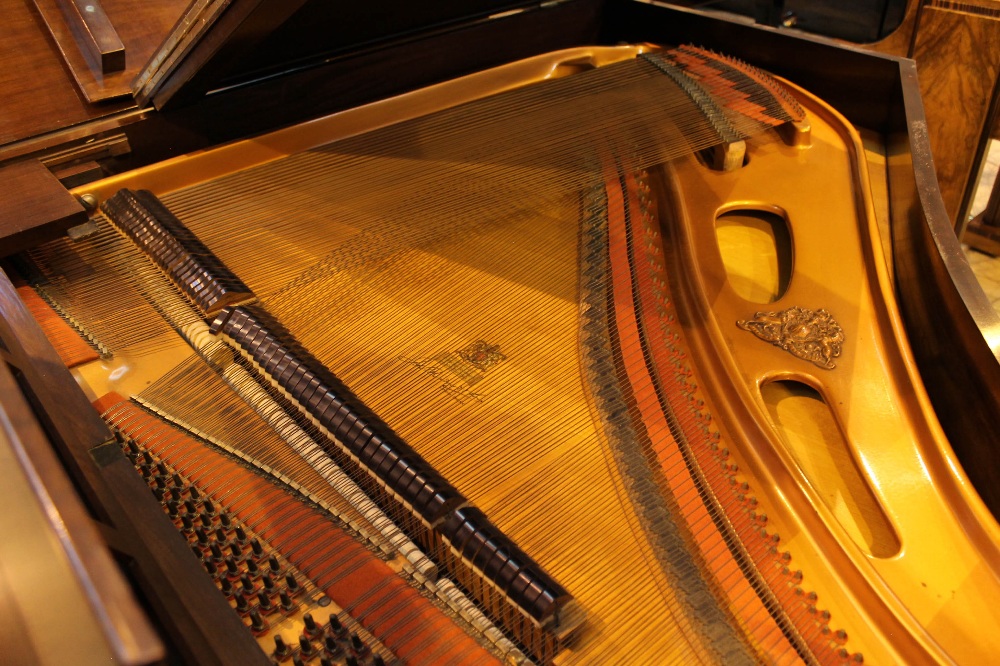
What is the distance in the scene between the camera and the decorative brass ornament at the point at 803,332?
1.94m

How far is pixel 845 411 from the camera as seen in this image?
183cm

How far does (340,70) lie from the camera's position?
2.62 meters

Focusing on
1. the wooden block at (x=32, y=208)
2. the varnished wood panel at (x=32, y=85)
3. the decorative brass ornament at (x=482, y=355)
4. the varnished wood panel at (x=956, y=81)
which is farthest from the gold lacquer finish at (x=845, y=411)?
the varnished wood panel at (x=32, y=85)

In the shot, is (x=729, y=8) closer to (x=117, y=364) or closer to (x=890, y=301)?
(x=890, y=301)

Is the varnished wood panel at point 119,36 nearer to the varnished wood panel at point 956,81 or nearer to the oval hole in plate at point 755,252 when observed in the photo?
the oval hole in plate at point 755,252

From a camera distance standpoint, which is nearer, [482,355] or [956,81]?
[482,355]

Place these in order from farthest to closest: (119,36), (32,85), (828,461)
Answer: (119,36)
(32,85)
(828,461)

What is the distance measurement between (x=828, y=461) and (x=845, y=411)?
0.41 feet

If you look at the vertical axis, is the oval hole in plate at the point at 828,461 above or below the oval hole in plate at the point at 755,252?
below

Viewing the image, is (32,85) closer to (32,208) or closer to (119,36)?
(119,36)

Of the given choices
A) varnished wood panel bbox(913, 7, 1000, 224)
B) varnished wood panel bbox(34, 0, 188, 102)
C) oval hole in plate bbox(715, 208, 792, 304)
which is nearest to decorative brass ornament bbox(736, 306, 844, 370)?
oval hole in plate bbox(715, 208, 792, 304)

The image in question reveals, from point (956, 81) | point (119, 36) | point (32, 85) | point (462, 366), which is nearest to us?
point (462, 366)

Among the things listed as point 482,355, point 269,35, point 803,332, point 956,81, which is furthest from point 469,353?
point 956,81

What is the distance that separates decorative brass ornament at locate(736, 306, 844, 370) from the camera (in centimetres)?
194
